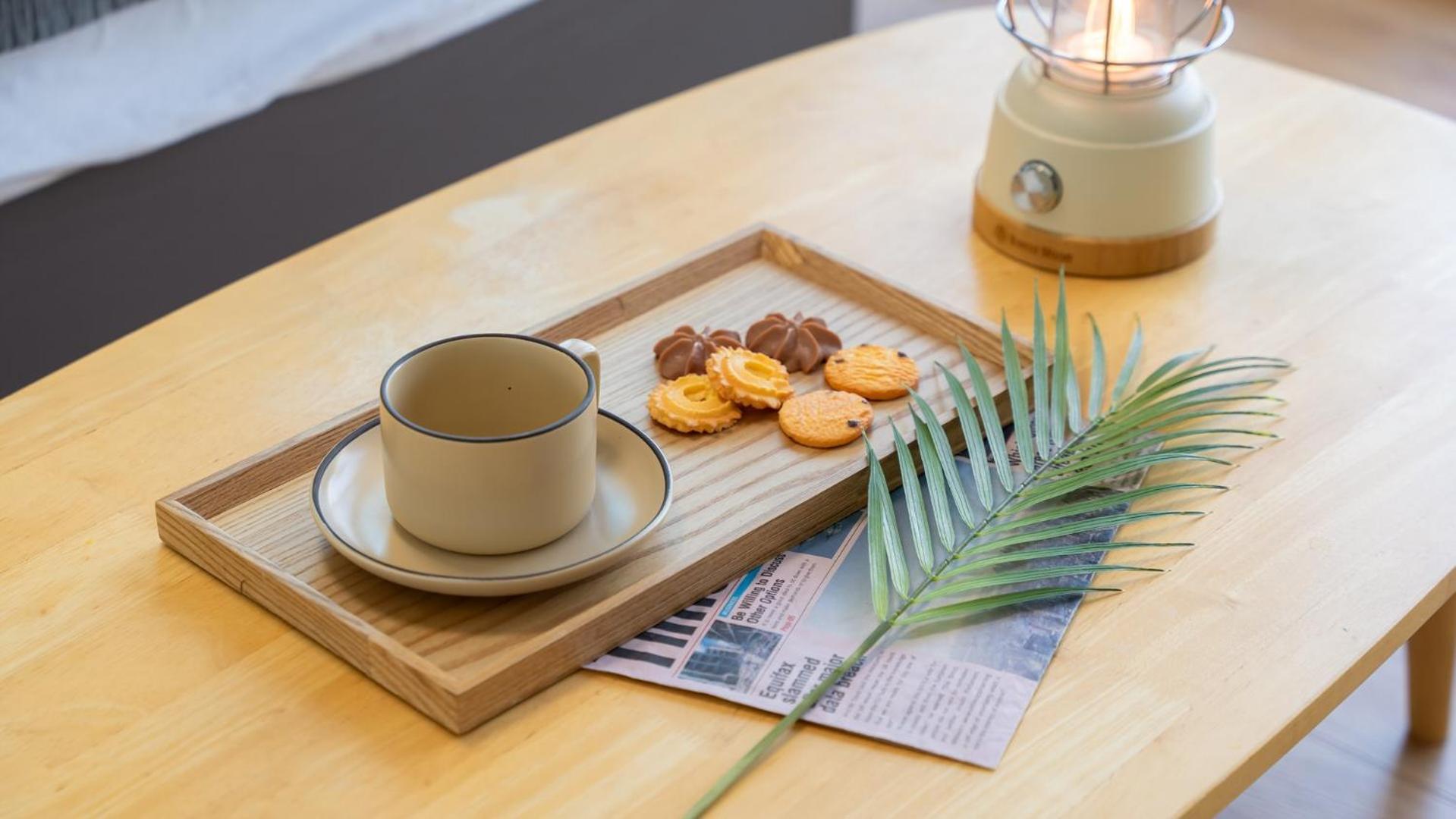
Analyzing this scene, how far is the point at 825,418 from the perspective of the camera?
39.1 inches

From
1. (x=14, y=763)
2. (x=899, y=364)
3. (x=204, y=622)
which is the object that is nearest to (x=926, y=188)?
(x=899, y=364)

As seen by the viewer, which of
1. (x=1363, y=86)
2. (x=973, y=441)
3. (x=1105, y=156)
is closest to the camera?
(x=973, y=441)

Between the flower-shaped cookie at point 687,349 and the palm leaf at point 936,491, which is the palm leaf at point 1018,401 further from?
the flower-shaped cookie at point 687,349

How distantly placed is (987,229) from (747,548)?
1.67 feet

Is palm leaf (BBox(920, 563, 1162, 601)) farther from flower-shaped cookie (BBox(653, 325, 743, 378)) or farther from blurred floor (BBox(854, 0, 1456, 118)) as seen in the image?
blurred floor (BBox(854, 0, 1456, 118))

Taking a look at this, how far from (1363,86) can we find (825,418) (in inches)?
99.7

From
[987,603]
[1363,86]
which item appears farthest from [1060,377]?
[1363,86]

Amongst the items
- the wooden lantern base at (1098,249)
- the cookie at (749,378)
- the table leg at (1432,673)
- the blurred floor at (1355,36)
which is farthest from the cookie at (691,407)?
the blurred floor at (1355,36)

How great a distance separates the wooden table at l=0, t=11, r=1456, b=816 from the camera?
29.8 inches

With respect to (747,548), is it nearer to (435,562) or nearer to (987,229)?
(435,562)

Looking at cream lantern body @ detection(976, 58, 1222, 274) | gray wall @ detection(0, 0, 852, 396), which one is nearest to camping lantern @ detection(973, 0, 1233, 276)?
cream lantern body @ detection(976, 58, 1222, 274)

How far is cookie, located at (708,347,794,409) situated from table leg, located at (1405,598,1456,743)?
2.15ft

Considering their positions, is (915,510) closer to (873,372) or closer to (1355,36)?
(873,372)

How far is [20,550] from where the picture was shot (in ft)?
2.98
